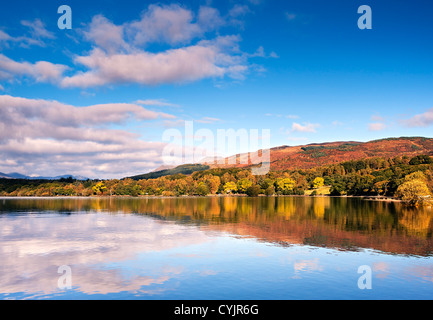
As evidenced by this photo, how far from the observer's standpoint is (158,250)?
3259 centimetres

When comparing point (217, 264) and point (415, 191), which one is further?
point (415, 191)

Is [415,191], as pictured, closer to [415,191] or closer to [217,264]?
[415,191]

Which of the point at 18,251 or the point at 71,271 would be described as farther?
the point at 18,251

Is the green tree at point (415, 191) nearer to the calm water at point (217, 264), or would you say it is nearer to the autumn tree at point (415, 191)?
the autumn tree at point (415, 191)

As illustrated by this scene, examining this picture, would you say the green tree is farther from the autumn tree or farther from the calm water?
the calm water

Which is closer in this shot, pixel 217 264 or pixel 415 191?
pixel 217 264

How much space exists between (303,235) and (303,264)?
15.5 meters

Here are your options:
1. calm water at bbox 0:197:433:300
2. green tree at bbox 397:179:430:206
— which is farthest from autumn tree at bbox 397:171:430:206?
calm water at bbox 0:197:433:300

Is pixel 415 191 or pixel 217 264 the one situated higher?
pixel 415 191

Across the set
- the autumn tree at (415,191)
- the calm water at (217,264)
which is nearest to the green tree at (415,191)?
the autumn tree at (415,191)

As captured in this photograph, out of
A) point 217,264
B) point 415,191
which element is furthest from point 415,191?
point 217,264

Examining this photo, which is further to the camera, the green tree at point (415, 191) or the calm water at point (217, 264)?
the green tree at point (415, 191)
